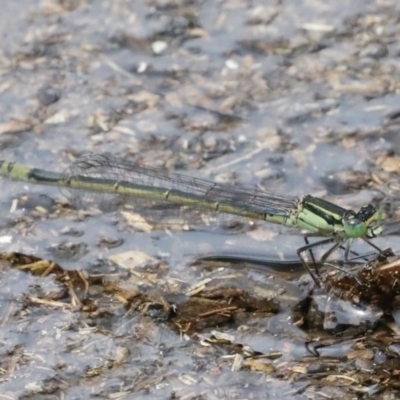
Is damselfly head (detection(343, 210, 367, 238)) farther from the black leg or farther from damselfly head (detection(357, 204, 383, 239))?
the black leg

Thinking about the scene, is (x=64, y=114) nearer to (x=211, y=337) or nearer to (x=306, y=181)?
(x=306, y=181)

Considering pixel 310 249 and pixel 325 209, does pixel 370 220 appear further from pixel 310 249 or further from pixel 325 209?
pixel 310 249

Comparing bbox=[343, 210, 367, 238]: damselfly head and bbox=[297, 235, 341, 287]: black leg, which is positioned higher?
bbox=[343, 210, 367, 238]: damselfly head

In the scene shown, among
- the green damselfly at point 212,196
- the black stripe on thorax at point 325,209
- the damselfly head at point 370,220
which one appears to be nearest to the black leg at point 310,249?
the green damselfly at point 212,196

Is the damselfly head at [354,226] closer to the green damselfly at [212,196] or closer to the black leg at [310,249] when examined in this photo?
the green damselfly at [212,196]

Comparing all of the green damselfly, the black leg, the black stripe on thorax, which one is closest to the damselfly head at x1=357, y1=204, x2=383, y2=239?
the green damselfly

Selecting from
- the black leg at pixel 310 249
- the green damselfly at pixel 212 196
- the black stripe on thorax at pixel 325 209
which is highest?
the black stripe on thorax at pixel 325 209

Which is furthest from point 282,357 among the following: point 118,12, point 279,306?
point 118,12

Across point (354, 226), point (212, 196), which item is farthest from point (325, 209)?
point (212, 196)

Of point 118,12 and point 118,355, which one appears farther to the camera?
point 118,12

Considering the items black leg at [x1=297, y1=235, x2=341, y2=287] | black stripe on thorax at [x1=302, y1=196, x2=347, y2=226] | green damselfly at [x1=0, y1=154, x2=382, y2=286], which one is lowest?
black leg at [x1=297, y1=235, x2=341, y2=287]

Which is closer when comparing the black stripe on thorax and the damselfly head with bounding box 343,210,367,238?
the damselfly head with bounding box 343,210,367,238
